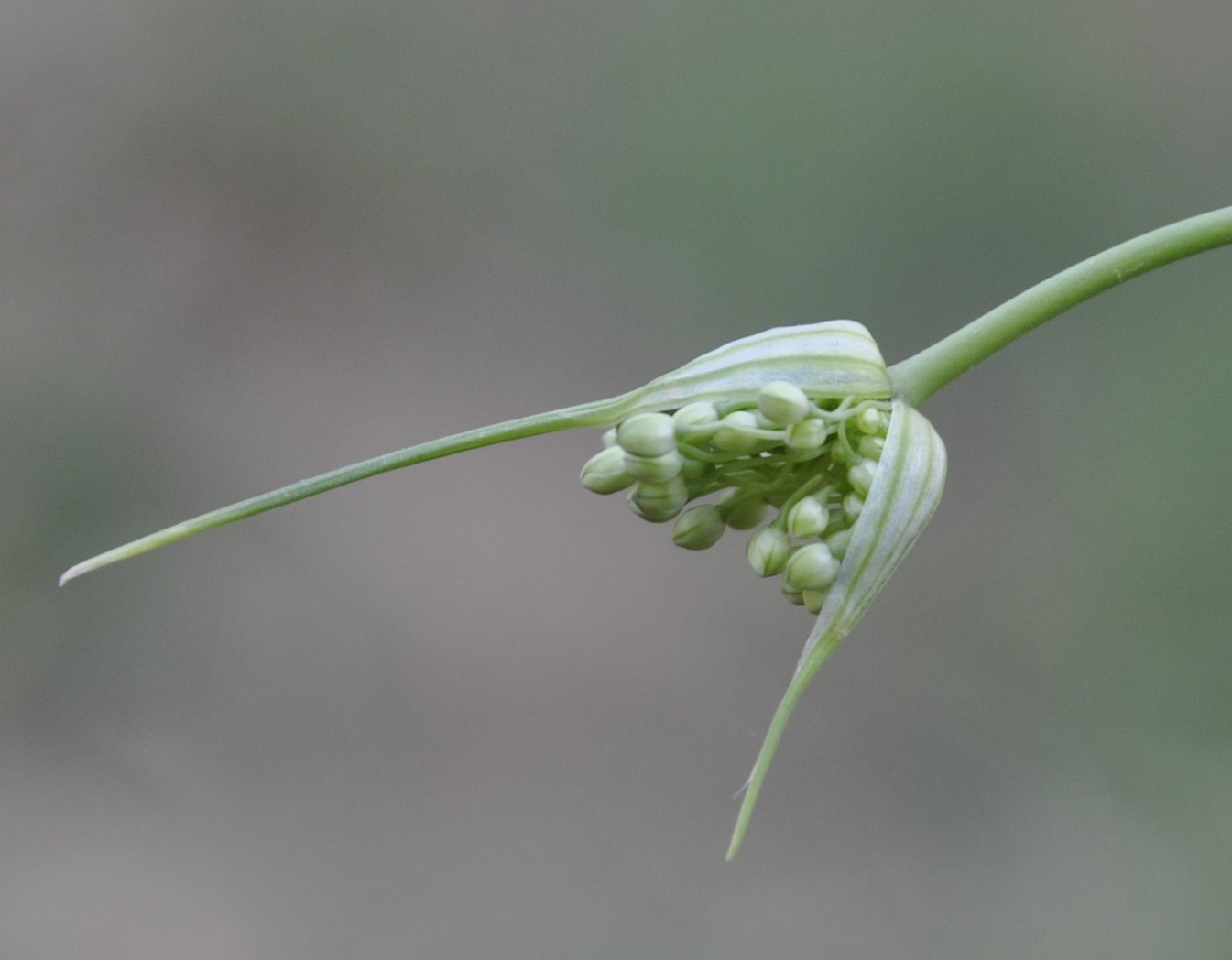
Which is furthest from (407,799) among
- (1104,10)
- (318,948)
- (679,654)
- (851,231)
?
(1104,10)

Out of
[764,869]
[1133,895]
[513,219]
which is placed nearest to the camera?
[1133,895]

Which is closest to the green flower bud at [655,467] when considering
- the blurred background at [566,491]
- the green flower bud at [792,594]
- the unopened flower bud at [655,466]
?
the unopened flower bud at [655,466]

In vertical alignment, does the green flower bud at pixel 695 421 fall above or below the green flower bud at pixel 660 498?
above

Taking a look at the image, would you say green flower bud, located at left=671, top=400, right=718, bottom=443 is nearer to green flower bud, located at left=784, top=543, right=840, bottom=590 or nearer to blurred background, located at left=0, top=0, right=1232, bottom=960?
green flower bud, located at left=784, top=543, right=840, bottom=590

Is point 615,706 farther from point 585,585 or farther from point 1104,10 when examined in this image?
point 1104,10

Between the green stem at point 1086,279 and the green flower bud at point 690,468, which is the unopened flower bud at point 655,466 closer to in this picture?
the green flower bud at point 690,468

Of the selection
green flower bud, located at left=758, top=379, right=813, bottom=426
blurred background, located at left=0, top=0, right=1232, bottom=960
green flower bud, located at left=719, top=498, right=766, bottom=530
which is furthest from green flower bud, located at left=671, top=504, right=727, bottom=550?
blurred background, located at left=0, top=0, right=1232, bottom=960
